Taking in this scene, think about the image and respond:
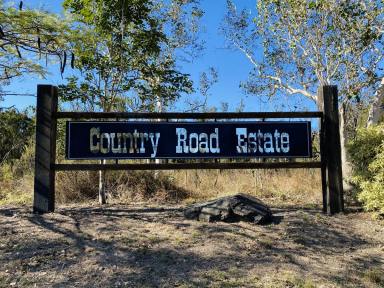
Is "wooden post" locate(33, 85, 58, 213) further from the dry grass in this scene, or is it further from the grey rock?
the grey rock

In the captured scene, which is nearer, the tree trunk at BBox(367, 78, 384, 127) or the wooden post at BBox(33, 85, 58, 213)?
the wooden post at BBox(33, 85, 58, 213)

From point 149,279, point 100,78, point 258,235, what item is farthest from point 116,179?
point 149,279

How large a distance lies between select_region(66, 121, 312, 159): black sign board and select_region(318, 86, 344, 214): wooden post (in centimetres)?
28

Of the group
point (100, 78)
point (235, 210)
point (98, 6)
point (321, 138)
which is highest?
point (98, 6)

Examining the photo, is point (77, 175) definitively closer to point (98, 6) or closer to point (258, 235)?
point (98, 6)

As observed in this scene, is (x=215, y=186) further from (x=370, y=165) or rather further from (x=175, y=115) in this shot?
(x=370, y=165)

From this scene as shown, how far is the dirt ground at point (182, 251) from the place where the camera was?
4.76m

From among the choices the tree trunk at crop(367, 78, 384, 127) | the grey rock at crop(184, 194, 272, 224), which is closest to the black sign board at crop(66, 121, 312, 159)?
the grey rock at crop(184, 194, 272, 224)

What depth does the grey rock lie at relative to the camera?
6.66 meters

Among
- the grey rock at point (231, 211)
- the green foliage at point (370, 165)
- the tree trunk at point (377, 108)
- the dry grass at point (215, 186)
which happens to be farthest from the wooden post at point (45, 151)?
the tree trunk at point (377, 108)

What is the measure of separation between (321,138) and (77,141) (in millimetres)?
4037

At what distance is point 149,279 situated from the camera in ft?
15.5

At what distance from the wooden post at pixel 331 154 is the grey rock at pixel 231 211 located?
4.16 feet

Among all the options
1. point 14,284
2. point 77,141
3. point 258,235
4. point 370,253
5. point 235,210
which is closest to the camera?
point 14,284
